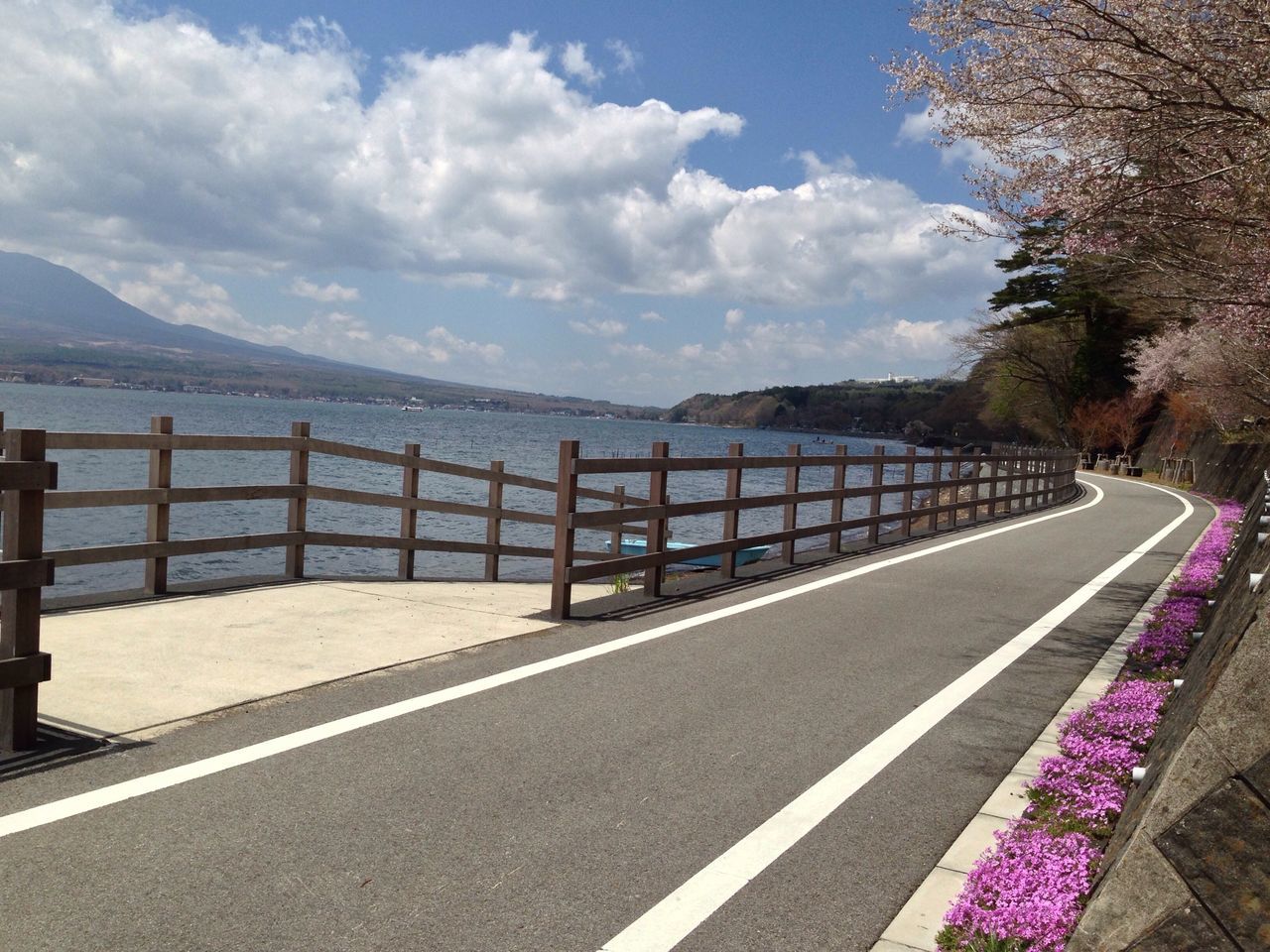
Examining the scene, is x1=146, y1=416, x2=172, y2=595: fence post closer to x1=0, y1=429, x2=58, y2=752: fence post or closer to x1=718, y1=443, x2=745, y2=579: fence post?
x1=0, y1=429, x2=58, y2=752: fence post

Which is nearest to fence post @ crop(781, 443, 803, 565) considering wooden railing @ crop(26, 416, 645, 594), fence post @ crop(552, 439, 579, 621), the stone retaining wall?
wooden railing @ crop(26, 416, 645, 594)

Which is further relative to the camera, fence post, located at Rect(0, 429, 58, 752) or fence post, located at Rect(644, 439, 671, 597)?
fence post, located at Rect(644, 439, 671, 597)

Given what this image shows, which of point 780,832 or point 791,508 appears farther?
point 791,508

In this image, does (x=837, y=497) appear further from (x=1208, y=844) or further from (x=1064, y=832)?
(x=1208, y=844)

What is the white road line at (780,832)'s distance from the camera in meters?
3.31

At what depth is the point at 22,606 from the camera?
4.49 m

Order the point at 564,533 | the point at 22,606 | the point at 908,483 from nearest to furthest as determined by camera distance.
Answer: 1. the point at 22,606
2. the point at 564,533
3. the point at 908,483

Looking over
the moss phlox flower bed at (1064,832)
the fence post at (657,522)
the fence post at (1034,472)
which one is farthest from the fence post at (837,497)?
the fence post at (1034,472)

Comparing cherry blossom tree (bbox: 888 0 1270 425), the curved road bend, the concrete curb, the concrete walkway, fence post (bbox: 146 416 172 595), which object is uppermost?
cherry blossom tree (bbox: 888 0 1270 425)

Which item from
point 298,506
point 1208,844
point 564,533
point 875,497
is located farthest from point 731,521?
point 1208,844

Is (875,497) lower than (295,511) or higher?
higher

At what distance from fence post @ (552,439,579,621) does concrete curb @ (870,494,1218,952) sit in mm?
3646

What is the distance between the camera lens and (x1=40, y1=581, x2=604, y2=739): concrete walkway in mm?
5305

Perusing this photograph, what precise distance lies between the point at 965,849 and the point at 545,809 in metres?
1.65
